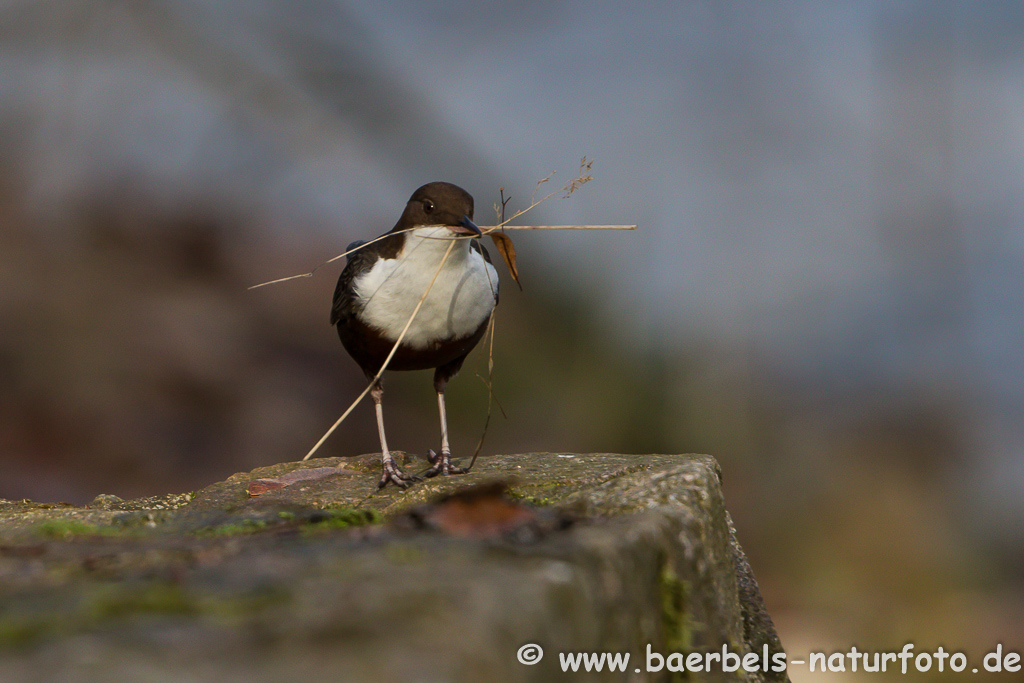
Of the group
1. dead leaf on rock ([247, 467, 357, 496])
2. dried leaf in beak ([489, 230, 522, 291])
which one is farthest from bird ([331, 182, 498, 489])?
dead leaf on rock ([247, 467, 357, 496])

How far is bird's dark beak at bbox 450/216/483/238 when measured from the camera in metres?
3.97

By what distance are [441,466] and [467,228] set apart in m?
1.34

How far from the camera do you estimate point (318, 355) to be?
9453 millimetres

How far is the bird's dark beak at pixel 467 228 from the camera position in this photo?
3.97 m

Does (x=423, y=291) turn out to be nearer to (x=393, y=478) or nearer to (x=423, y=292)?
(x=423, y=292)

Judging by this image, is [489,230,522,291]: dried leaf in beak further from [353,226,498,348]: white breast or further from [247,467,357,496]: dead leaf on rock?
[247,467,357,496]: dead leaf on rock

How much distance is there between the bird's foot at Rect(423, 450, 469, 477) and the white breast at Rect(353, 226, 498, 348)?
67cm

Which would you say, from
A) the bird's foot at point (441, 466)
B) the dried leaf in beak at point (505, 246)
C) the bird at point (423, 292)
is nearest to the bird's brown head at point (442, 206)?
the bird at point (423, 292)

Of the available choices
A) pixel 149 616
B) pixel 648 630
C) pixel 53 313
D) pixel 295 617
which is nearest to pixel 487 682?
pixel 295 617

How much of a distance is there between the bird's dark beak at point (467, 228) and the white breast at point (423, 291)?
2.2 inches

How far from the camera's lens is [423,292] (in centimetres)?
426

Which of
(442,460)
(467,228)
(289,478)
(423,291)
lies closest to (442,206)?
(467,228)

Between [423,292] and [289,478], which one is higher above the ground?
[423,292]

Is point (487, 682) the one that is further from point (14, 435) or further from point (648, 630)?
point (14, 435)
